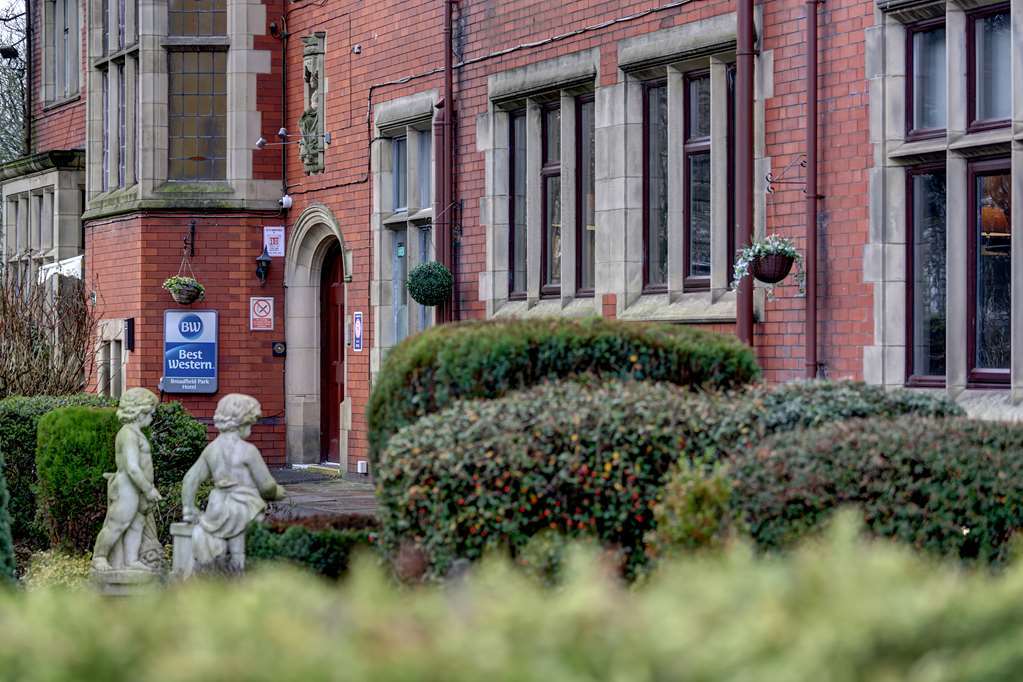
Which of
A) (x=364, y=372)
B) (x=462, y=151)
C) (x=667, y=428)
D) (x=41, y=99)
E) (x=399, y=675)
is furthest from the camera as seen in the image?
(x=41, y=99)

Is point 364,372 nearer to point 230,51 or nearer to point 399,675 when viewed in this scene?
point 230,51

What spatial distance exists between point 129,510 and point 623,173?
18.8 ft

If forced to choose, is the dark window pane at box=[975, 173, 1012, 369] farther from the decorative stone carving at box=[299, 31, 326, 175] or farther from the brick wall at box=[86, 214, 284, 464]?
the brick wall at box=[86, 214, 284, 464]

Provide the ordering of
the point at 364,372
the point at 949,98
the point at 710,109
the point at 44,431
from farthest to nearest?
the point at 364,372 → the point at 710,109 → the point at 44,431 → the point at 949,98

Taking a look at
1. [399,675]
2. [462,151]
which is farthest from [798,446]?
[462,151]

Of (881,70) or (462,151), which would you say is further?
(462,151)

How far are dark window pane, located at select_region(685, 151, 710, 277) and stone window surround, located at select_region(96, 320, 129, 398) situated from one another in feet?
30.2

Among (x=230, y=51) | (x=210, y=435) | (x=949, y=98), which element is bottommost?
(x=210, y=435)

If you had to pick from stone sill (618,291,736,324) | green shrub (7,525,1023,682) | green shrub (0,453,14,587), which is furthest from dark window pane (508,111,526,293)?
green shrub (7,525,1023,682)

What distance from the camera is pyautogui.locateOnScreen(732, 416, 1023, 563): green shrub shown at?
5.86m

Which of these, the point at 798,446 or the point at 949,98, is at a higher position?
the point at 949,98

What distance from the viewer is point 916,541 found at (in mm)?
5836

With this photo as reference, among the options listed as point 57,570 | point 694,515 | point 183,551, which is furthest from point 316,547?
point 57,570

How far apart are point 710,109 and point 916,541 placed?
8.08 meters
